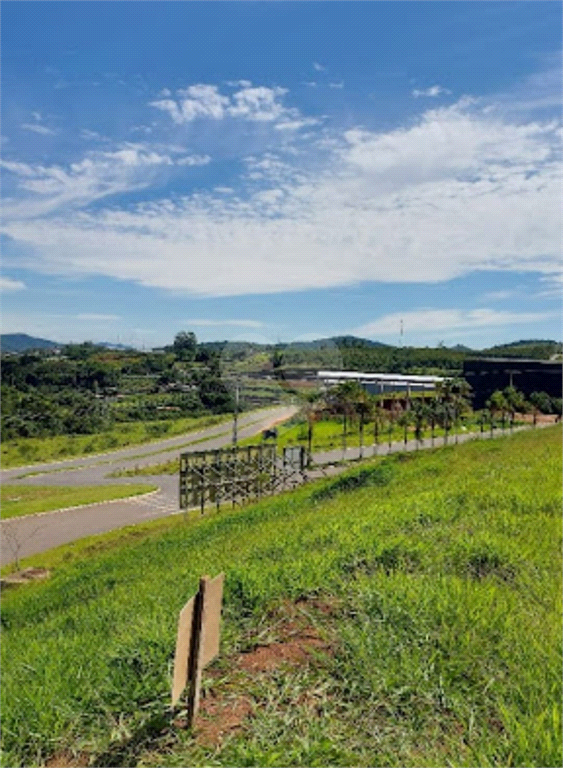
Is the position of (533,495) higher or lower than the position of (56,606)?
higher

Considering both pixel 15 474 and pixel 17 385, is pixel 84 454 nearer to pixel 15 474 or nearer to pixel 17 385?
pixel 15 474

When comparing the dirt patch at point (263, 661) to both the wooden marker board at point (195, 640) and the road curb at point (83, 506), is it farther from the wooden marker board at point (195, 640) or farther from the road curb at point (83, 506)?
the road curb at point (83, 506)

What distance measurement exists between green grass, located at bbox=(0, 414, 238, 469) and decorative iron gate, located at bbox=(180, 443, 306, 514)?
31467mm

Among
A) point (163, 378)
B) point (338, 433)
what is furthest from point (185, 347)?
point (338, 433)

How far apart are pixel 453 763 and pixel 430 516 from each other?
4.14m

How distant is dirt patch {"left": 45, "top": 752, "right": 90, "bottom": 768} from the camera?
2.89 meters

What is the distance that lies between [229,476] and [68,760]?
21966 millimetres

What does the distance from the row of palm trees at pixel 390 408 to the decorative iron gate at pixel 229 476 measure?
17.9 m

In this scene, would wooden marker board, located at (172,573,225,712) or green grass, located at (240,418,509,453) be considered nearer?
wooden marker board, located at (172,573,225,712)

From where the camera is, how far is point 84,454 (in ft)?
191

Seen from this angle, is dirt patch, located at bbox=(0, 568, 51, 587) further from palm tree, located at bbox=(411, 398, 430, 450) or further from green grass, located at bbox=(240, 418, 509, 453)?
palm tree, located at bbox=(411, 398, 430, 450)

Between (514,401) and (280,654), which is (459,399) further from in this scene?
(280,654)

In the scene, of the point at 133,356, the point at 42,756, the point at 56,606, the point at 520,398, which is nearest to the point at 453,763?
the point at 42,756

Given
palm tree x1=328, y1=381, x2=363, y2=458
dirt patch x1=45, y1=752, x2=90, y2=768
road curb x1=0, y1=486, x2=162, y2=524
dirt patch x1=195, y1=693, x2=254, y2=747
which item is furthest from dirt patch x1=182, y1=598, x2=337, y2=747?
palm tree x1=328, y1=381, x2=363, y2=458
